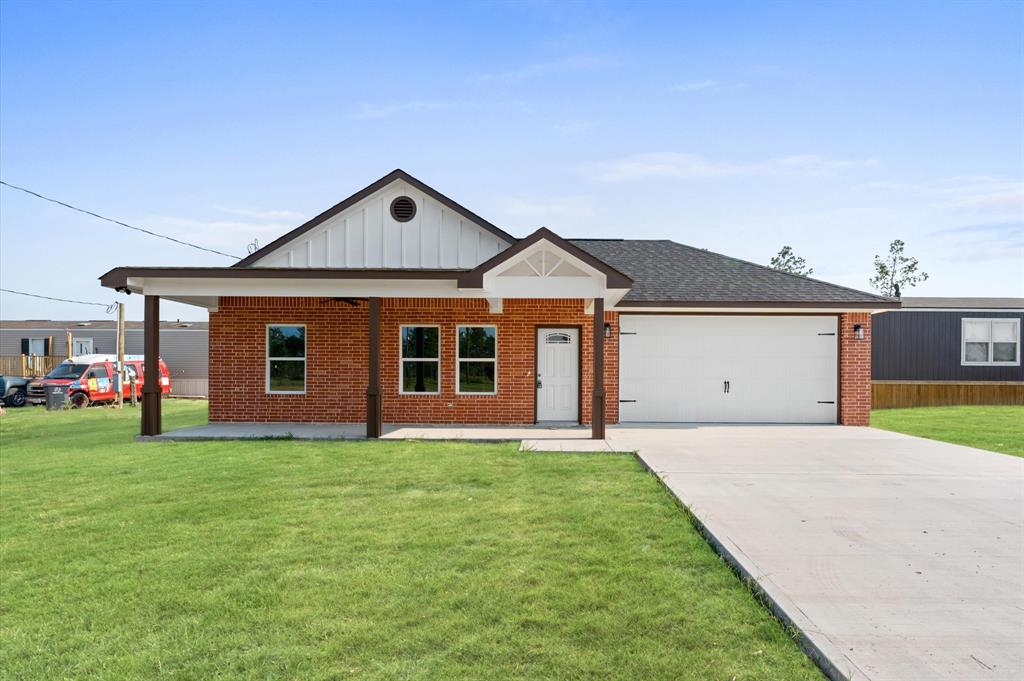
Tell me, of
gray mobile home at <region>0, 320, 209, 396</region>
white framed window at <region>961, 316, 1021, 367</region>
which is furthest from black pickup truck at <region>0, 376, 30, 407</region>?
white framed window at <region>961, 316, 1021, 367</region>

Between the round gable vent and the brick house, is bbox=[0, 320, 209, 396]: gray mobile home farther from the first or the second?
the round gable vent

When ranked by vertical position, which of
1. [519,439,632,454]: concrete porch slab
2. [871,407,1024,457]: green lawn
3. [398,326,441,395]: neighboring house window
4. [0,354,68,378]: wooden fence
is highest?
[398,326,441,395]: neighboring house window

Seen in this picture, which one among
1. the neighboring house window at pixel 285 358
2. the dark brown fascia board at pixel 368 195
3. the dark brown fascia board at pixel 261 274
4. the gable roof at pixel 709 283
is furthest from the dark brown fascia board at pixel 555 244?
the neighboring house window at pixel 285 358

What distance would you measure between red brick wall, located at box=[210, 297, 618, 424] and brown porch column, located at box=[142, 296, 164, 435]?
212 centimetres

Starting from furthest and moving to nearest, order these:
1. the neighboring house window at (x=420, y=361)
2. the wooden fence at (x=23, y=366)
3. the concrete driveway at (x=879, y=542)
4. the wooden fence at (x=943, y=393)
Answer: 1. the wooden fence at (x=23, y=366)
2. the wooden fence at (x=943, y=393)
3. the neighboring house window at (x=420, y=361)
4. the concrete driveway at (x=879, y=542)

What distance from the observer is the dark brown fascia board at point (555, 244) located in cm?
1145

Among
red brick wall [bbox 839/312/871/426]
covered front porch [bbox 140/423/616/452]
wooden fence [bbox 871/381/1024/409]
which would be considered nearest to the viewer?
covered front porch [bbox 140/423/616/452]

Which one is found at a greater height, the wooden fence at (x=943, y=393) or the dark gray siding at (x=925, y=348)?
the dark gray siding at (x=925, y=348)

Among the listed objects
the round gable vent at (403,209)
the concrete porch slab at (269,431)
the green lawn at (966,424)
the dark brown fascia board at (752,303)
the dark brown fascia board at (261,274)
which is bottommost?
the green lawn at (966,424)

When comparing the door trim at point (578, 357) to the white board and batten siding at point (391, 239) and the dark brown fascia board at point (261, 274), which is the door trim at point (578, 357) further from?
the dark brown fascia board at point (261, 274)

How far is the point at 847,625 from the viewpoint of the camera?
378 cm

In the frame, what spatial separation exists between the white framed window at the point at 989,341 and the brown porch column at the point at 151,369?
2608 cm

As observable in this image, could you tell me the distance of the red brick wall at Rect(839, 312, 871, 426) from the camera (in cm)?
1465

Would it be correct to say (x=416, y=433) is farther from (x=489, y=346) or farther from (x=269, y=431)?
(x=269, y=431)
